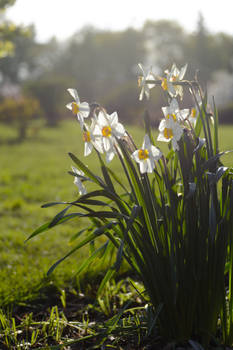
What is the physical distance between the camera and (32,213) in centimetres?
419

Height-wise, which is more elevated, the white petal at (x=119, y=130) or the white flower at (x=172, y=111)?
the white flower at (x=172, y=111)

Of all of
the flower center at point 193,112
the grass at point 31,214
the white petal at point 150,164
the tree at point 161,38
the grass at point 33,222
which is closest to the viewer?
the white petal at point 150,164

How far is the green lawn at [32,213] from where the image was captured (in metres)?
2.27

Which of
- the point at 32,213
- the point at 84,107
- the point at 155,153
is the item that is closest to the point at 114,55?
the point at 32,213

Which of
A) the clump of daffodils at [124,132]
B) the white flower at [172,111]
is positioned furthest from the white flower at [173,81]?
the white flower at [172,111]

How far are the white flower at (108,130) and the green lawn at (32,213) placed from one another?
1.67 ft

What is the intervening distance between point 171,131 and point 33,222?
9.39 feet

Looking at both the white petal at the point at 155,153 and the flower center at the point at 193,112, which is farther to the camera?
the flower center at the point at 193,112

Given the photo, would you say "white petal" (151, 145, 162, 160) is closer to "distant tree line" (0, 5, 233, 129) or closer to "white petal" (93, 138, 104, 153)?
"white petal" (93, 138, 104, 153)

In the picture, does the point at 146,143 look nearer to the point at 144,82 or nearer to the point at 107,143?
the point at 107,143

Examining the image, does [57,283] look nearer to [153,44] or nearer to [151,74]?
[151,74]

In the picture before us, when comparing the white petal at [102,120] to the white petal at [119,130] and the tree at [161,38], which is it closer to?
the white petal at [119,130]

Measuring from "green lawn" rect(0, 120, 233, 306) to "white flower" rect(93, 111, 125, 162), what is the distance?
1.67 feet

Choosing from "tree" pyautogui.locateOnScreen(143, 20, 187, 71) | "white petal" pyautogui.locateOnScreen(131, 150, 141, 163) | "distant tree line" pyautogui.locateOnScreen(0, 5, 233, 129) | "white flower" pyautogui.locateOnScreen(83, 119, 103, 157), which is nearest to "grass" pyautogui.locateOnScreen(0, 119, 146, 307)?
"white flower" pyautogui.locateOnScreen(83, 119, 103, 157)
